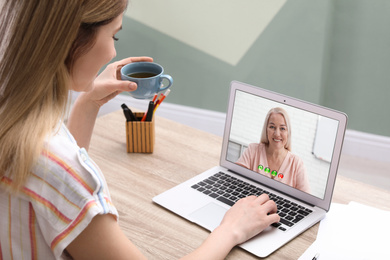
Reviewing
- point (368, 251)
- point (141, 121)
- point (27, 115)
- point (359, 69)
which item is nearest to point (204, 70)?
point (359, 69)

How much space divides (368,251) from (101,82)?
32.5 inches

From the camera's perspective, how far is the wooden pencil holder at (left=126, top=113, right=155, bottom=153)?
5.00 ft

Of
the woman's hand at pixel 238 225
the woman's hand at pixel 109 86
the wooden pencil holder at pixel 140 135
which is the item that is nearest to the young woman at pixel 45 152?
the woman's hand at pixel 238 225

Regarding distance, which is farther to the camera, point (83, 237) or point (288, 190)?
point (288, 190)

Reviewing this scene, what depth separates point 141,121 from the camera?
5.02 feet

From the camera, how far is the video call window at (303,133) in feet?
4.00

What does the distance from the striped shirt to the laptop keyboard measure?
1.66 feet

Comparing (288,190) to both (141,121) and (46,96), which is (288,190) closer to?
(141,121)

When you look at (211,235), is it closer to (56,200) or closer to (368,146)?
(56,200)

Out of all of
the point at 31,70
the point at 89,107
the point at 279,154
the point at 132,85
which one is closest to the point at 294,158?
the point at 279,154

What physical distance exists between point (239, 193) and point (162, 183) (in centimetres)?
22

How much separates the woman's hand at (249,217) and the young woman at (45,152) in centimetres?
31

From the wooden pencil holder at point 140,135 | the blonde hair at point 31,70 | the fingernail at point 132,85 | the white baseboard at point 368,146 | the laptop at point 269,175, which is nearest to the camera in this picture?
the blonde hair at point 31,70

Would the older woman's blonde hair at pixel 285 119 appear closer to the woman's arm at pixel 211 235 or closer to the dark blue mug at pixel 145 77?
the woman's arm at pixel 211 235
